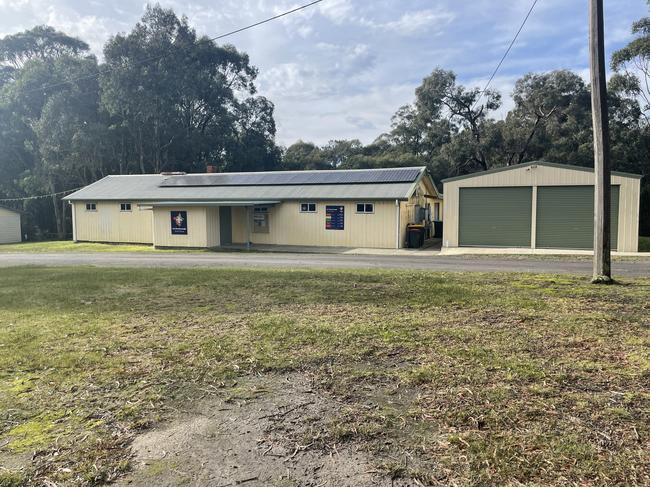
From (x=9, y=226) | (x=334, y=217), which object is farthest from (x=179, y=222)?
(x=9, y=226)

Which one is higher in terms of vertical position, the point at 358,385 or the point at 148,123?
the point at 148,123

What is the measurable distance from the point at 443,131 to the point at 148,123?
2508 centimetres

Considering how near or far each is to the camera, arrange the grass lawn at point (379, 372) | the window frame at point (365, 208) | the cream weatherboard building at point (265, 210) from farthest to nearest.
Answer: the cream weatherboard building at point (265, 210) → the window frame at point (365, 208) → the grass lawn at point (379, 372)

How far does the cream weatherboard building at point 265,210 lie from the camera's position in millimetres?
21688

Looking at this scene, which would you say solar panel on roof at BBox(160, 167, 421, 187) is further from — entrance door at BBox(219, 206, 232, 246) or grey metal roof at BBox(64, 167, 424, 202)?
entrance door at BBox(219, 206, 232, 246)

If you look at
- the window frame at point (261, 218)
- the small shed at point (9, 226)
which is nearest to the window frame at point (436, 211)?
the window frame at point (261, 218)

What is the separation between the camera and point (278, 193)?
947 inches

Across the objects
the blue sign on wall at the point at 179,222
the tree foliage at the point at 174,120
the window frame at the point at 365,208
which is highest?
the tree foliage at the point at 174,120

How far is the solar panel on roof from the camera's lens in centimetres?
2356

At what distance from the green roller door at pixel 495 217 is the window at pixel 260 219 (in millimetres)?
9472

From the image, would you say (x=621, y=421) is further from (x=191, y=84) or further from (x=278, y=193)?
(x=191, y=84)

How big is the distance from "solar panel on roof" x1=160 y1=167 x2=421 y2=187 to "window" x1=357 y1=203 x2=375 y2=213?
213 cm

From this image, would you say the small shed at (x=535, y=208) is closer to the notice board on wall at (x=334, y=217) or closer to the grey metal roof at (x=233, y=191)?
the grey metal roof at (x=233, y=191)

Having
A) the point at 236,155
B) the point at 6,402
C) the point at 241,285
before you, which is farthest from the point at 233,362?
the point at 236,155
